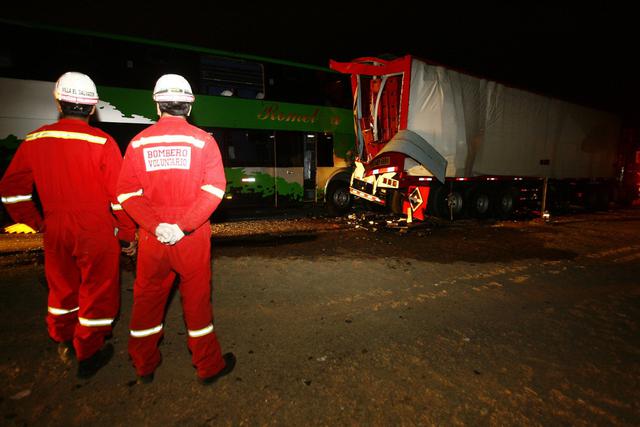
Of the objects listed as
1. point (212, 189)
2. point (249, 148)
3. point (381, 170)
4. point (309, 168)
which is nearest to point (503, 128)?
point (381, 170)

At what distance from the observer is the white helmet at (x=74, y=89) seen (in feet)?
8.54

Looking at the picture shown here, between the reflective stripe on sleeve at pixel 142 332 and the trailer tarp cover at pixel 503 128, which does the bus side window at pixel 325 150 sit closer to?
the trailer tarp cover at pixel 503 128

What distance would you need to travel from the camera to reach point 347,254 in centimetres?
618

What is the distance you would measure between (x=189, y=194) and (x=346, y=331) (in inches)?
74.0

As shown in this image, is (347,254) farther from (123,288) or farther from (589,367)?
(589,367)

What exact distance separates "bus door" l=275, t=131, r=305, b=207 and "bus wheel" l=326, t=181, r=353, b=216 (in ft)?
3.07

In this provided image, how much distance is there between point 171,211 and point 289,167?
8509mm

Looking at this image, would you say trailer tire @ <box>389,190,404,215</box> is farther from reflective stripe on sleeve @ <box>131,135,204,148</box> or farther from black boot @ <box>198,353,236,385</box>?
reflective stripe on sleeve @ <box>131,135,204,148</box>

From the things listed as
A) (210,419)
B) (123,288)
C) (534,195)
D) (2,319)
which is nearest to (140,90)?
(123,288)

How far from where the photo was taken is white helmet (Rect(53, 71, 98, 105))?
2.60 metres

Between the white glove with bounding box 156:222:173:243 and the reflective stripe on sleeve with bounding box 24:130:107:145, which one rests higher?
the reflective stripe on sleeve with bounding box 24:130:107:145

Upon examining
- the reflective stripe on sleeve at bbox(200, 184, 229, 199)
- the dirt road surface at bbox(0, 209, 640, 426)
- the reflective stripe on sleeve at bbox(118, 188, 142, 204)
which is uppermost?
the reflective stripe on sleeve at bbox(200, 184, 229, 199)

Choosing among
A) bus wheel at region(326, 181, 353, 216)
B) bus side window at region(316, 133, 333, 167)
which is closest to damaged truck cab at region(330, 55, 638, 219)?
bus wheel at region(326, 181, 353, 216)

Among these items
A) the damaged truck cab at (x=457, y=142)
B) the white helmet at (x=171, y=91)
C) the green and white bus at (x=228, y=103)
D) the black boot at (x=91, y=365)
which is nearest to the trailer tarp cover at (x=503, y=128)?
the damaged truck cab at (x=457, y=142)
